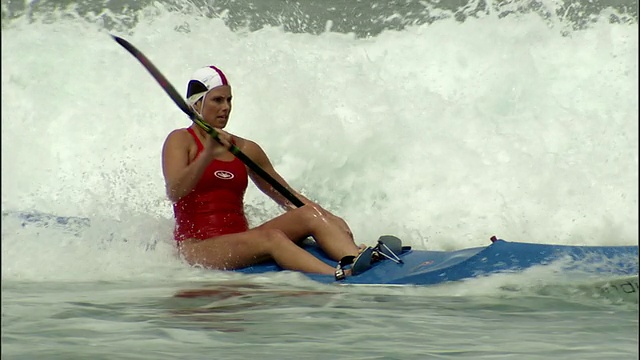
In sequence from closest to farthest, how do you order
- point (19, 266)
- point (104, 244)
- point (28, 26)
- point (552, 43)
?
point (19, 266), point (104, 244), point (552, 43), point (28, 26)

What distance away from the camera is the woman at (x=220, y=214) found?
422 centimetres

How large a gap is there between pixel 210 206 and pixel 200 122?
394 millimetres

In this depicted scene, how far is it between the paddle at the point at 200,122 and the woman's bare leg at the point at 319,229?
0.19 metres

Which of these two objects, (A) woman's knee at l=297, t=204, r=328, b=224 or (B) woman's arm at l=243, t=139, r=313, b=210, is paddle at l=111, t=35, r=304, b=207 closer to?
(B) woman's arm at l=243, t=139, r=313, b=210

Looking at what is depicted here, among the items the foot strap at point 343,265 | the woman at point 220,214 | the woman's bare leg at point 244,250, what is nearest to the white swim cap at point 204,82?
the woman at point 220,214

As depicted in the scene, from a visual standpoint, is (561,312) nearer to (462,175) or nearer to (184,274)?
(184,274)

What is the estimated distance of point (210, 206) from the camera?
4387mm

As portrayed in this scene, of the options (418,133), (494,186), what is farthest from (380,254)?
(418,133)

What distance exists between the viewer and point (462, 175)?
6672 mm

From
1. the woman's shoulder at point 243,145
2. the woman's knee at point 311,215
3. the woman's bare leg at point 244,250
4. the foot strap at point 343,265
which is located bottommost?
the foot strap at point 343,265

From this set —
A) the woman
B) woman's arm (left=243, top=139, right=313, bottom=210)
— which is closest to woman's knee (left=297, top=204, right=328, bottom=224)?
the woman

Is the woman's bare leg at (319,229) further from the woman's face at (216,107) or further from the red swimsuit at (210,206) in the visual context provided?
the woman's face at (216,107)

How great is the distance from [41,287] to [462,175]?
3535 mm

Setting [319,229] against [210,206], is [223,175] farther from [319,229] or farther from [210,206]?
[319,229]
